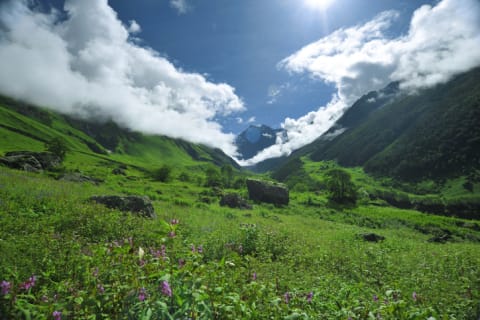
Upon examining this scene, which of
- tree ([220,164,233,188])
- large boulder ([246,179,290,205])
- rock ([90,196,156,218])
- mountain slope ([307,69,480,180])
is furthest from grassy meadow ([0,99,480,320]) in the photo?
mountain slope ([307,69,480,180])

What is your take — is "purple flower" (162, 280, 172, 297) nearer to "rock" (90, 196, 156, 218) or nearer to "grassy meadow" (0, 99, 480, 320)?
"grassy meadow" (0, 99, 480, 320)

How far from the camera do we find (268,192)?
4506 centimetres

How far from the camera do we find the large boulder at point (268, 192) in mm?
44844

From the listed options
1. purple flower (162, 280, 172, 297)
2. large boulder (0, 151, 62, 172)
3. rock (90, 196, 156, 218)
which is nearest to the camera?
purple flower (162, 280, 172, 297)

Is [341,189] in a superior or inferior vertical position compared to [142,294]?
superior

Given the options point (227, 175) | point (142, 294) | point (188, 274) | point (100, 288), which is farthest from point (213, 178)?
point (142, 294)

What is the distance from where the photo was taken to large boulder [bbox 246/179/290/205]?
1766 inches

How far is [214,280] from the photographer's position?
407cm

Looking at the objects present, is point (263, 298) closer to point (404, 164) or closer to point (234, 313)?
point (234, 313)

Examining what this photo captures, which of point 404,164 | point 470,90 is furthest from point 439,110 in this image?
point 404,164

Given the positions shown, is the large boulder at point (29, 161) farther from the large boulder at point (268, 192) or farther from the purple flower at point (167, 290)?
the purple flower at point (167, 290)

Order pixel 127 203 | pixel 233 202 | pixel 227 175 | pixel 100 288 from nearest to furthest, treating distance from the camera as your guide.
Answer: pixel 100 288
pixel 127 203
pixel 233 202
pixel 227 175

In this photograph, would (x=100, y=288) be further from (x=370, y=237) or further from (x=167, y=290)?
(x=370, y=237)

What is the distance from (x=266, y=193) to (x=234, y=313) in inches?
1677
